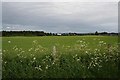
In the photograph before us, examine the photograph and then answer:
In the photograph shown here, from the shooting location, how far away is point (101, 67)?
9562 millimetres

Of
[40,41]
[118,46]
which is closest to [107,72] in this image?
[118,46]

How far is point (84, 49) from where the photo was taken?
9883mm

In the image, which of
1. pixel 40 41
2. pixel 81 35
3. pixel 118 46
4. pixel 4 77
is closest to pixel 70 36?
pixel 81 35

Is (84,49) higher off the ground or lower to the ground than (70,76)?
higher

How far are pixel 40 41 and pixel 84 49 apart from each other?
1.55 meters

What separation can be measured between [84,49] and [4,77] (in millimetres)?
2780

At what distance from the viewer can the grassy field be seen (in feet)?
30.9

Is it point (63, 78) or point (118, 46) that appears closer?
point (63, 78)

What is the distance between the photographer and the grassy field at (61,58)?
941 cm

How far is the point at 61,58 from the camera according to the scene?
376 inches

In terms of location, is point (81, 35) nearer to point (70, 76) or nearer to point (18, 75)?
point (70, 76)

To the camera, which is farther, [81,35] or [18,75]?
[81,35]

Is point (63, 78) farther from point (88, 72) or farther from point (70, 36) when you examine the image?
point (70, 36)

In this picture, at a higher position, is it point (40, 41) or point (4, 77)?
point (40, 41)
